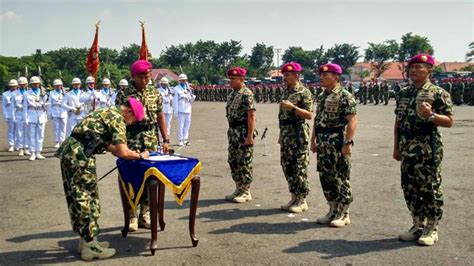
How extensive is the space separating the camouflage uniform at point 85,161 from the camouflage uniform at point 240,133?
8.28ft

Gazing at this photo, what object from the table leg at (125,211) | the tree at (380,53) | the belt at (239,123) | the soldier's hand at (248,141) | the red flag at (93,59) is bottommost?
the table leg at (125,211)

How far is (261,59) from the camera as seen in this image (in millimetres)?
88438

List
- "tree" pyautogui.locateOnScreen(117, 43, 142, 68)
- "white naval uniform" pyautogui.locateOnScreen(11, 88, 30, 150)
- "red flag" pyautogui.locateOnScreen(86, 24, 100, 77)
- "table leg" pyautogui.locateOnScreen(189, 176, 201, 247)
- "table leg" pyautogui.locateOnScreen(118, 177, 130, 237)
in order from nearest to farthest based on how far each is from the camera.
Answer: "table leg" pyautogui.locateOnScreen(189, 176, 201, 247), "table leg" pyautogui.locateOnScreen(118, 177, 130, 237), "red flag" pyautogui.locateOnScreen(86, 24, 100, 77), "white naval uniform" pyautogui.locateOnScreen(11, 88, 30, 150), "tree" pyautogui.locateOnScreen(117, 43, 142, 68)

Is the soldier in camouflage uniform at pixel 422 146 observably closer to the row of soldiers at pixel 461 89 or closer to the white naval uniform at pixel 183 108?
the white naval uniform at pixel 183 108

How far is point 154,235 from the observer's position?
16.2 ft

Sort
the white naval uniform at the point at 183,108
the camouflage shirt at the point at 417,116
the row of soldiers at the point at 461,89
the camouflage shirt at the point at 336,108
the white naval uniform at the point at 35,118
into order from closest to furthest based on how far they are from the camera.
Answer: the camouflage shirt at the point at 417,116
the camouflage shirt at the point at 336,108
the white naval uniform at the point at 35,118
the white naval uniform at the point at 183,108
the row of soldiers at the point at 461,89

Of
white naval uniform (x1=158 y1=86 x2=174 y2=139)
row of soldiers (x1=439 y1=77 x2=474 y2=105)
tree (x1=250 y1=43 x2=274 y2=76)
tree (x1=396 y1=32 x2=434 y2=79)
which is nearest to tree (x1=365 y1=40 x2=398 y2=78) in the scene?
tree (x1=396 y1=32 x2=434 y2=79)

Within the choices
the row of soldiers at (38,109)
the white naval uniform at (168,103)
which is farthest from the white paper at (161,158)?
the white naval uniform at (168,103)

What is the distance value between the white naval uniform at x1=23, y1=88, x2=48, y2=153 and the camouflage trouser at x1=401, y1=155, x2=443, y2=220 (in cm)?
989

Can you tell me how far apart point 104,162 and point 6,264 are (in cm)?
637

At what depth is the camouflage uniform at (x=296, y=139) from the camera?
6.47 m

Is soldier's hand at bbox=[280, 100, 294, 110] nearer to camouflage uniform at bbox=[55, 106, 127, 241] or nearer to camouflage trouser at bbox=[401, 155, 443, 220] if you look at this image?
camouflage trouser at bbox=[401, 155, 443, 220]

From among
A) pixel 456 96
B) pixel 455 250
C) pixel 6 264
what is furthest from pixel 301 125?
pixel 456 96

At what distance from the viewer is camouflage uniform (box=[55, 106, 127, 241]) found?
15.4 ft
